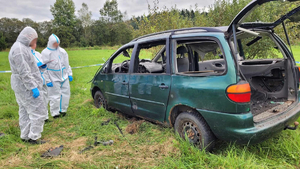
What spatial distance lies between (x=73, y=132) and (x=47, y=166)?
3.86ft

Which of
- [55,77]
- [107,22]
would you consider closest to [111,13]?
[107,22]

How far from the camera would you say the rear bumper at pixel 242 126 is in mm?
2344

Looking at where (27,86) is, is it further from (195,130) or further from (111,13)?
(111,13)

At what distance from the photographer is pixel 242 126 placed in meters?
2.35

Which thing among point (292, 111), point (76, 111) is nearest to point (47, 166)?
point (76, 111)

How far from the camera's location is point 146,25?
8.38 metres

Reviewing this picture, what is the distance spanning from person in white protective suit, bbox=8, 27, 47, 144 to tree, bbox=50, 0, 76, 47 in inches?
1899

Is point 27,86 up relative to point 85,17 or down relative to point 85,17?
down

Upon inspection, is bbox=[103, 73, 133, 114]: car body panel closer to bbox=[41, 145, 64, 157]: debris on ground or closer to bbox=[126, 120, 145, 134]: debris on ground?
bbox=[126, 120, 145, 134]: debris on ground

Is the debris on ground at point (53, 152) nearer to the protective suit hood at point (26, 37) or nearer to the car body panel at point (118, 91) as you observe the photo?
the car body panel at point (118, 91)

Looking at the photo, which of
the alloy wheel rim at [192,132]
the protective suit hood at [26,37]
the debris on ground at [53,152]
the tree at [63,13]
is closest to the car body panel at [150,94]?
the alloy wheel rim at [192,132]

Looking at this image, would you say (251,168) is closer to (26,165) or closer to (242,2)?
(26,165)

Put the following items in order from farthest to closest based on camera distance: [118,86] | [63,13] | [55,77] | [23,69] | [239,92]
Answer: [63,13]
[55,77]
[118,86]
[23,69]
[239,92]

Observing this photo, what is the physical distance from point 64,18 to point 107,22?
11395 millimetres
